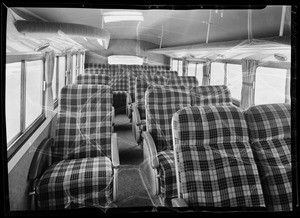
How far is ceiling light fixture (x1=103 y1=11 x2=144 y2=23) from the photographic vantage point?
2.67 feet

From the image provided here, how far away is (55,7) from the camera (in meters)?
0.77

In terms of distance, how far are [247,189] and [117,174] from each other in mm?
663

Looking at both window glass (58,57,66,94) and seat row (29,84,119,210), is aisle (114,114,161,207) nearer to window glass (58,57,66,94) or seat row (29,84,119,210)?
seat row (29,84,119,210)

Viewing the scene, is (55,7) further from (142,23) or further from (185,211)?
(185,211)

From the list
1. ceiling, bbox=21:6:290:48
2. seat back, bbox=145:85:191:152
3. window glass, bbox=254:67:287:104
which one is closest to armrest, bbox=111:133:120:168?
seat back, bbox=145:85:191:152

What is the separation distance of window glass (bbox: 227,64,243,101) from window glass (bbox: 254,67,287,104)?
14 cm

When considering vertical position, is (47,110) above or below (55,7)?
below

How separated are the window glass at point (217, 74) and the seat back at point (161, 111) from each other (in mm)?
379

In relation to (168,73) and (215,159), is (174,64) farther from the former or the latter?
(215,159)

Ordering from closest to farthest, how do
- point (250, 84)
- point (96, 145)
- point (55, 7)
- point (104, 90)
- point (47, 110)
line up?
point (55, 7) < point (250, 84) < point (47, 110) < point (96, 145) < point (104, 90)

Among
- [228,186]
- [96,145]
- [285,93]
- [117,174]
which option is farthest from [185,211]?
[96,145]

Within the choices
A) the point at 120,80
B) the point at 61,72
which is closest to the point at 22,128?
the point at 61,72

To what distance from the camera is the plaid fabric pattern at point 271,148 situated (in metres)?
1.03
